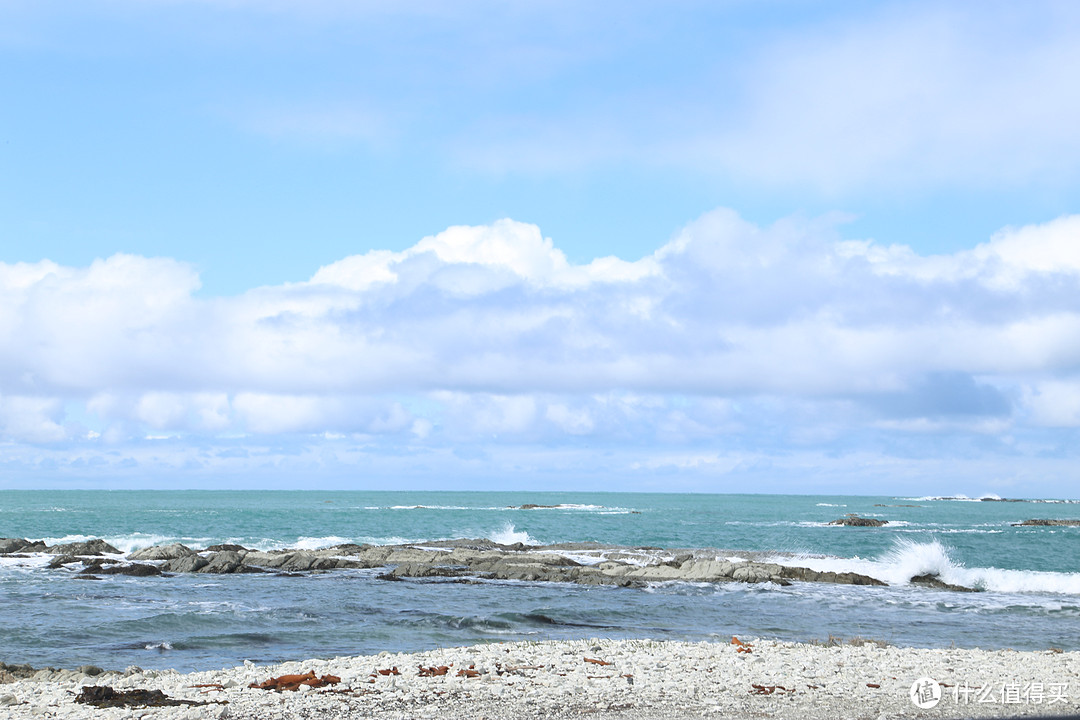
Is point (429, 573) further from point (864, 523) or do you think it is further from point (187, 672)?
point (864, 523)

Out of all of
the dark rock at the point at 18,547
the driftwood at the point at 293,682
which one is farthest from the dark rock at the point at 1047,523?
the driftwood at the point at 293,682

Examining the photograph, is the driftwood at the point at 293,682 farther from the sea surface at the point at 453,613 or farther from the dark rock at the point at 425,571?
the dark rock at the point at 425,571

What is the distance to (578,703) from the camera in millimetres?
13539

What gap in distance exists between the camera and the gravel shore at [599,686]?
12992mm

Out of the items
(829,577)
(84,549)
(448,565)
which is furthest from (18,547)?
(829,577)

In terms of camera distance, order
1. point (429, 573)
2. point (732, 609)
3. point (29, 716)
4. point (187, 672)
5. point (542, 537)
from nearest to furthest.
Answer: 1. point (29, 716)
2. point (187, 672)
3. point (732, 609)
4. point (429, 573)
5. point (542, 537)

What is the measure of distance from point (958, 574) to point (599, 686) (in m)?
28.6

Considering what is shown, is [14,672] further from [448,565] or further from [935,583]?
[935,583]

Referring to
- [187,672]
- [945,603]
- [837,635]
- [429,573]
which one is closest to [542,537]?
[429,573]

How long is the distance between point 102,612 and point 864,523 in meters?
86.3

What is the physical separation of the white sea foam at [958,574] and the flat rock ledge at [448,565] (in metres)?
2.55

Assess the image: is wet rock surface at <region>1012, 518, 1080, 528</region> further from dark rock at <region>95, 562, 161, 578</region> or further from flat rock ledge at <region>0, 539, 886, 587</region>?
dark rock at <region>95, 562, 161, 578</region>

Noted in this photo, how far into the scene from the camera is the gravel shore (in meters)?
13.0

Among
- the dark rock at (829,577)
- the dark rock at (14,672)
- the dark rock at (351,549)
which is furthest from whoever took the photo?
the dark rock at (351,549)
